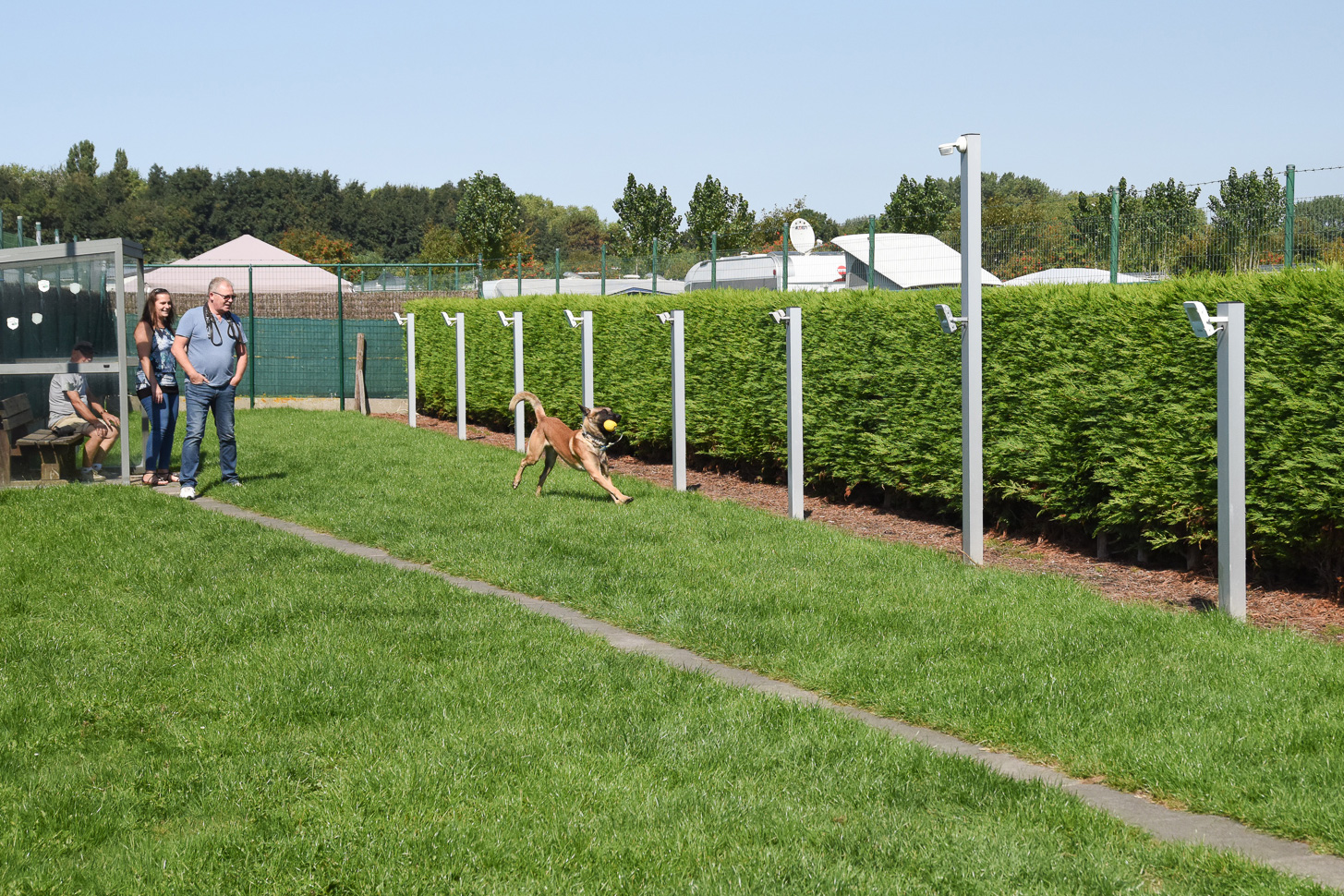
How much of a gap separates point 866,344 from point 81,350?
26.9ft

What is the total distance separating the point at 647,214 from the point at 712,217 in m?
4.02

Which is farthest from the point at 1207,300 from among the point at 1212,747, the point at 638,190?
the point at 638,190

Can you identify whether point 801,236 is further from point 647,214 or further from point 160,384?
point 647,214

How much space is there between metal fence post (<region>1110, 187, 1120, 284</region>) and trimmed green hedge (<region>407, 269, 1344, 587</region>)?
2.51 m

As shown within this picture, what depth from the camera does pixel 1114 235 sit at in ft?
39.8

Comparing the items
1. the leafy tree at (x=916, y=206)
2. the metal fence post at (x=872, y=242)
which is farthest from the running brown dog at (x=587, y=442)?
the leafy tree at (x=916, y=206)

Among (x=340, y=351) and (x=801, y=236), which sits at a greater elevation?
(x=801, y=236)

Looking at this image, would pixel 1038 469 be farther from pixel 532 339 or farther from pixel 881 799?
pixel 532 339

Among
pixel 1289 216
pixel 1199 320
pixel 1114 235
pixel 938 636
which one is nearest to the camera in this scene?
pixel 938 636

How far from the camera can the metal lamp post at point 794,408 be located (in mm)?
11047

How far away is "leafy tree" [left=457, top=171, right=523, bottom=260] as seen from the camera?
208 ft

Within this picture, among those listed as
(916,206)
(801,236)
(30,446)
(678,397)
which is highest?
(916,206)

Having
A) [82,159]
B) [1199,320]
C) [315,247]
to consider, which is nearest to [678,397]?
[1199,320]

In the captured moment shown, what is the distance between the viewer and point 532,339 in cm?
1927
